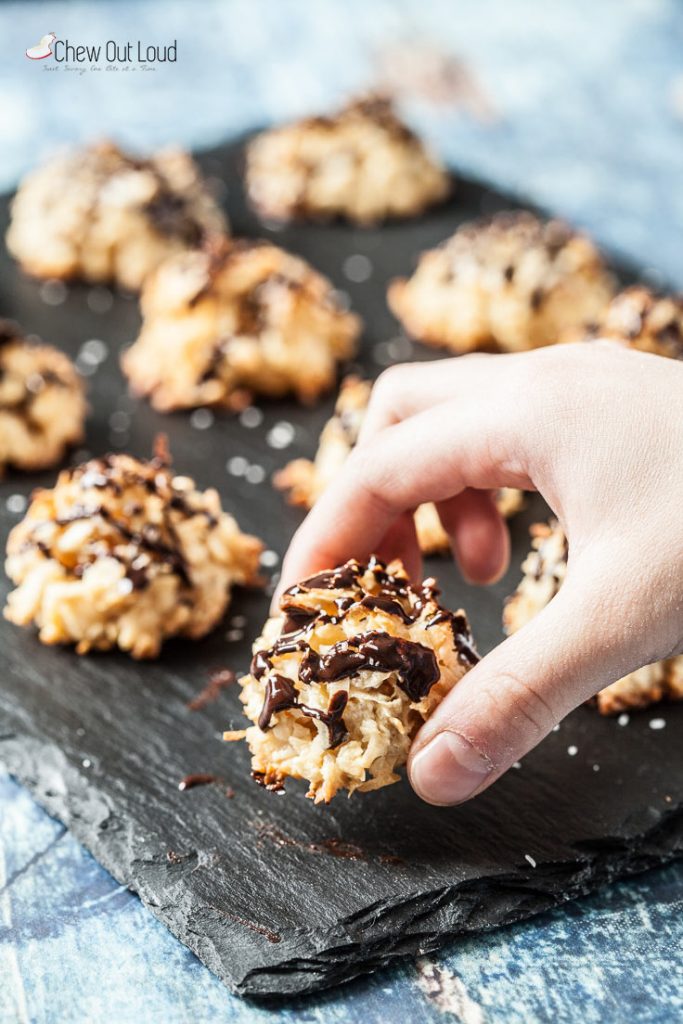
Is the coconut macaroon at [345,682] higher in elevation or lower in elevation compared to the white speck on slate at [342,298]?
higher

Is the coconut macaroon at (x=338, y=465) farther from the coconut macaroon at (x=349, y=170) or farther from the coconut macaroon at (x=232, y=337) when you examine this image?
the coconut macaroon at (x=349, y=170)

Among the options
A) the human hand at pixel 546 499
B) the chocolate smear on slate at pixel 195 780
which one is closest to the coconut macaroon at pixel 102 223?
the human hand at pixel 546 499

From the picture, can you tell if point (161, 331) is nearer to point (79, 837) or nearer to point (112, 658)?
point (112, 658)

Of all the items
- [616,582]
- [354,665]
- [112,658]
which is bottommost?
[112,658]

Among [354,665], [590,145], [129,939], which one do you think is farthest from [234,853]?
[590,145]

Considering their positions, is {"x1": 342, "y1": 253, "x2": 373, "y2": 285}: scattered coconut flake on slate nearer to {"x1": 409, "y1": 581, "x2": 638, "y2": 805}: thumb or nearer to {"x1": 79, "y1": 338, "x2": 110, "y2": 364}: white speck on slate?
{"x1": 79, "y1": 338, "x2": 110, "y2": 364}: white speck on slate

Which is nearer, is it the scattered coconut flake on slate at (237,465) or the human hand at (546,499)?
the human hand at (546,499)
